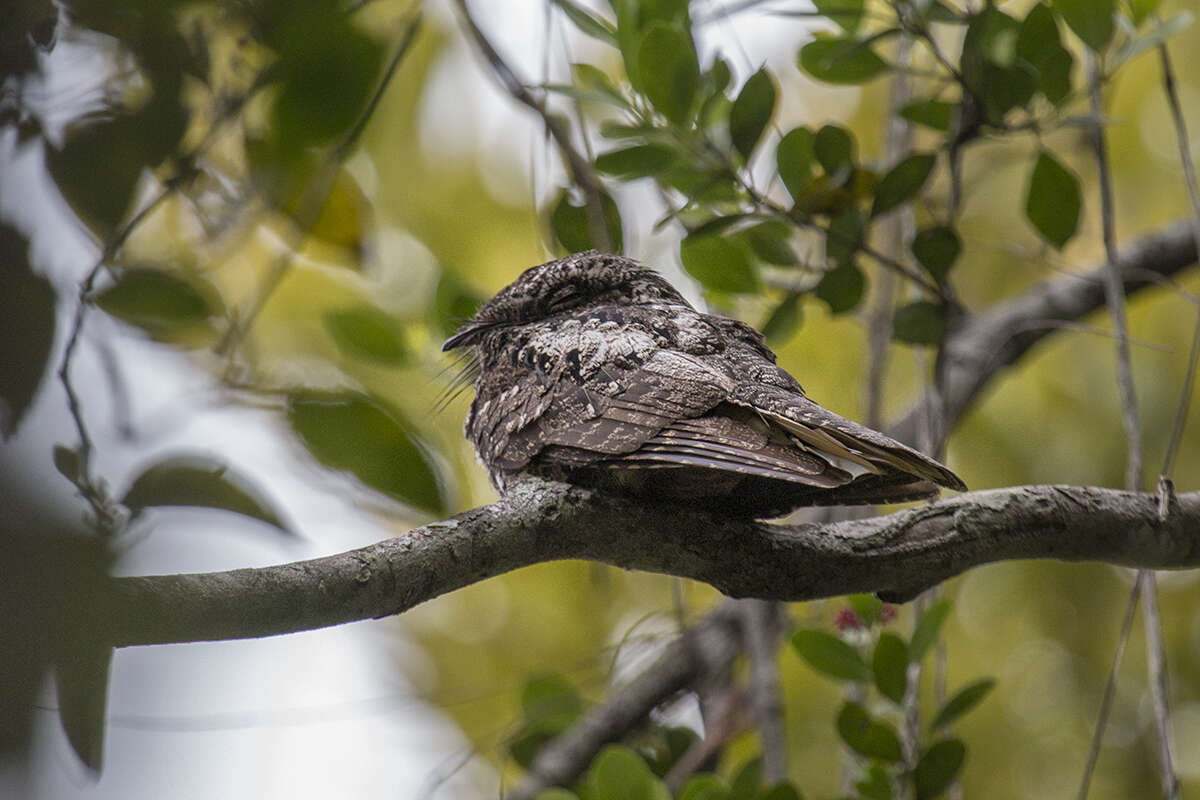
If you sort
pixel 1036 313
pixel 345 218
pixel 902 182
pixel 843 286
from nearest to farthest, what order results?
pixel 345 218, pixel 902 182, pixel 843 286, pixel 1036 313

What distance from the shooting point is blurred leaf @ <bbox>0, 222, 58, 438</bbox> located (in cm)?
53

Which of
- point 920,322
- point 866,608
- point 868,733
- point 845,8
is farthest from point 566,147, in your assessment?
point 868,733

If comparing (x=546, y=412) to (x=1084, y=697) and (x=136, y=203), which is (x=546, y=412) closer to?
(x=136, y=203)

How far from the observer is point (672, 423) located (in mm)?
1630

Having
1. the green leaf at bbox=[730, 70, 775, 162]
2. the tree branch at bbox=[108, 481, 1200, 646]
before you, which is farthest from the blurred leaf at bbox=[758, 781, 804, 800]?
the green leaf at bbox=[730, 70, 775, 162]

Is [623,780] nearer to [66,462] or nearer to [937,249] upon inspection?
[937,249]

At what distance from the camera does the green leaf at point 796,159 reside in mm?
2256

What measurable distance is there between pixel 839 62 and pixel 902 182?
1.15ft

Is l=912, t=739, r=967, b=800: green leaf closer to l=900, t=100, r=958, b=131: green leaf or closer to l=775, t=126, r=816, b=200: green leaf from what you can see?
l=775, t=126, r=816, b=200: green leaf

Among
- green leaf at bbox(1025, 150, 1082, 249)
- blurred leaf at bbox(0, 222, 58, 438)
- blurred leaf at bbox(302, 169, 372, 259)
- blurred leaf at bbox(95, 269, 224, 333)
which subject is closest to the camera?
blurred leaf at bbox(0, 222, 58, 438)

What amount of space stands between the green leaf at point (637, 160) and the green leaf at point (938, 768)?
1378 millimetres

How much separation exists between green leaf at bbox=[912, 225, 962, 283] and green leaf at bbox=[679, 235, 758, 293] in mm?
392

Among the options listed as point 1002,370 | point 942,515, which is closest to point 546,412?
point 942,515

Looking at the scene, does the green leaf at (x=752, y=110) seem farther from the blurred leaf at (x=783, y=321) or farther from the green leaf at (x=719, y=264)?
the blurred leaf at (x=783, y=321)
